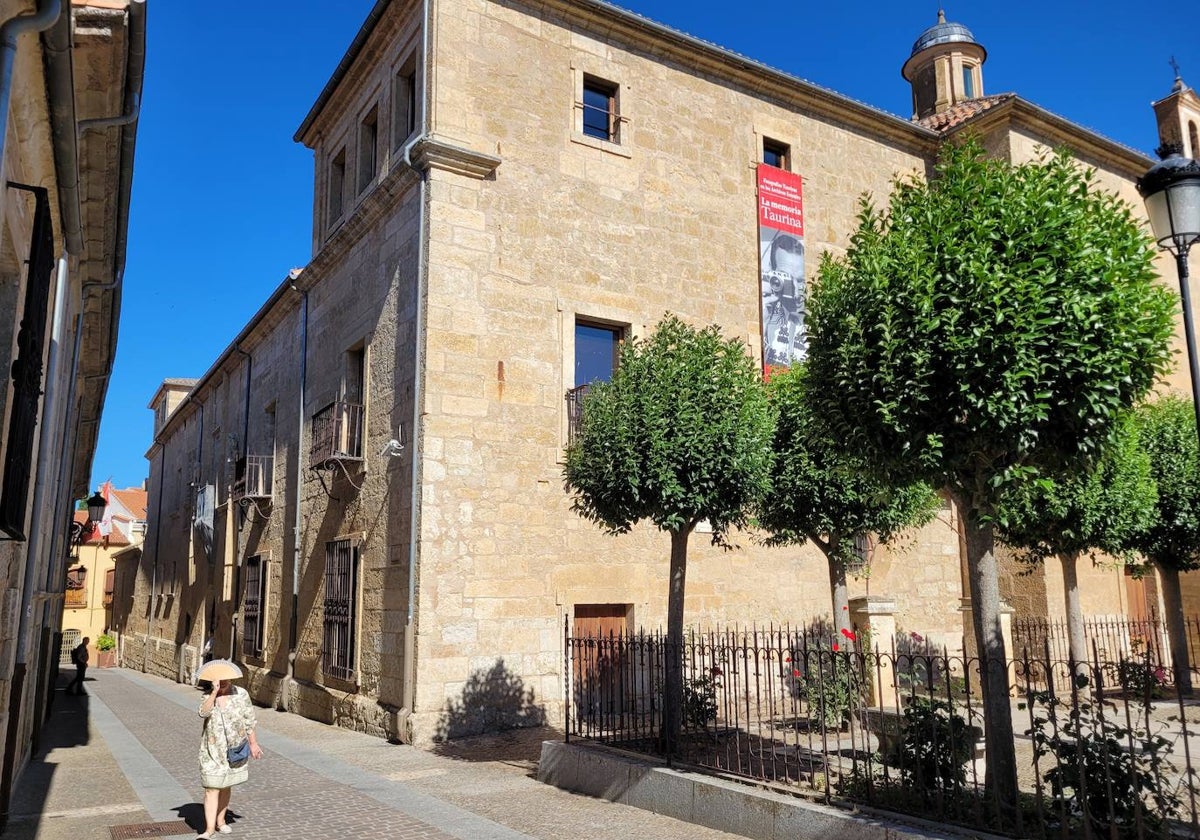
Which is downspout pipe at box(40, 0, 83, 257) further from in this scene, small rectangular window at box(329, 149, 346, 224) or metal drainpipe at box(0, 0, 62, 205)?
small rectangular window at box(329, 149, 346, 224)

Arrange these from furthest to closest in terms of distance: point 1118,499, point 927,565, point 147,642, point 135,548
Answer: point 135,548 → point 147,642 → point 927,565 → point 1118,499

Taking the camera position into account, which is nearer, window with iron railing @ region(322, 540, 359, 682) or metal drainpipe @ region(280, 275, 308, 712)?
window with iron railing @ region(322, 540, 359, 682)

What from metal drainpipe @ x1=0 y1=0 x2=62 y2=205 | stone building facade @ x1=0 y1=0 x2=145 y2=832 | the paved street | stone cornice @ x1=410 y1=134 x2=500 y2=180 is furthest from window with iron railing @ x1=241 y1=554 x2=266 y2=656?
metal drainpipe @ x1=0 y1=0 x2=62 y2=205

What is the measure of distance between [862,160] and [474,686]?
11.3 m

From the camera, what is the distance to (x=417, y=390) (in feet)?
37.8

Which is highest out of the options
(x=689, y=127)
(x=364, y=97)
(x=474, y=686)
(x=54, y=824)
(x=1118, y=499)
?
(x=364, y=97)

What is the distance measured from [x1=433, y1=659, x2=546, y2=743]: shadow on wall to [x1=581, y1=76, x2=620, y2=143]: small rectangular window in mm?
7687

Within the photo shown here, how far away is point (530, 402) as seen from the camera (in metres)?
12.2

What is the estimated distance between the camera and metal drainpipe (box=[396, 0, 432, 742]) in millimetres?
10852

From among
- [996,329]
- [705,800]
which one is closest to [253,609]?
[705,800]

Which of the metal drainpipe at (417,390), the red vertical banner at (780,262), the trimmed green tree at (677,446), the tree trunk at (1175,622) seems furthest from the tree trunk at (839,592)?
the tree trunk at (1175,622)

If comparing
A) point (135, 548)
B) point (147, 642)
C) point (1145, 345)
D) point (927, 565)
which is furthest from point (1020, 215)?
point (135, 548)

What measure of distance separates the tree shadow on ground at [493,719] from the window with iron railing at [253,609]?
7.98 metres

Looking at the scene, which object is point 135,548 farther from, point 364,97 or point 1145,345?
point 1145,345
